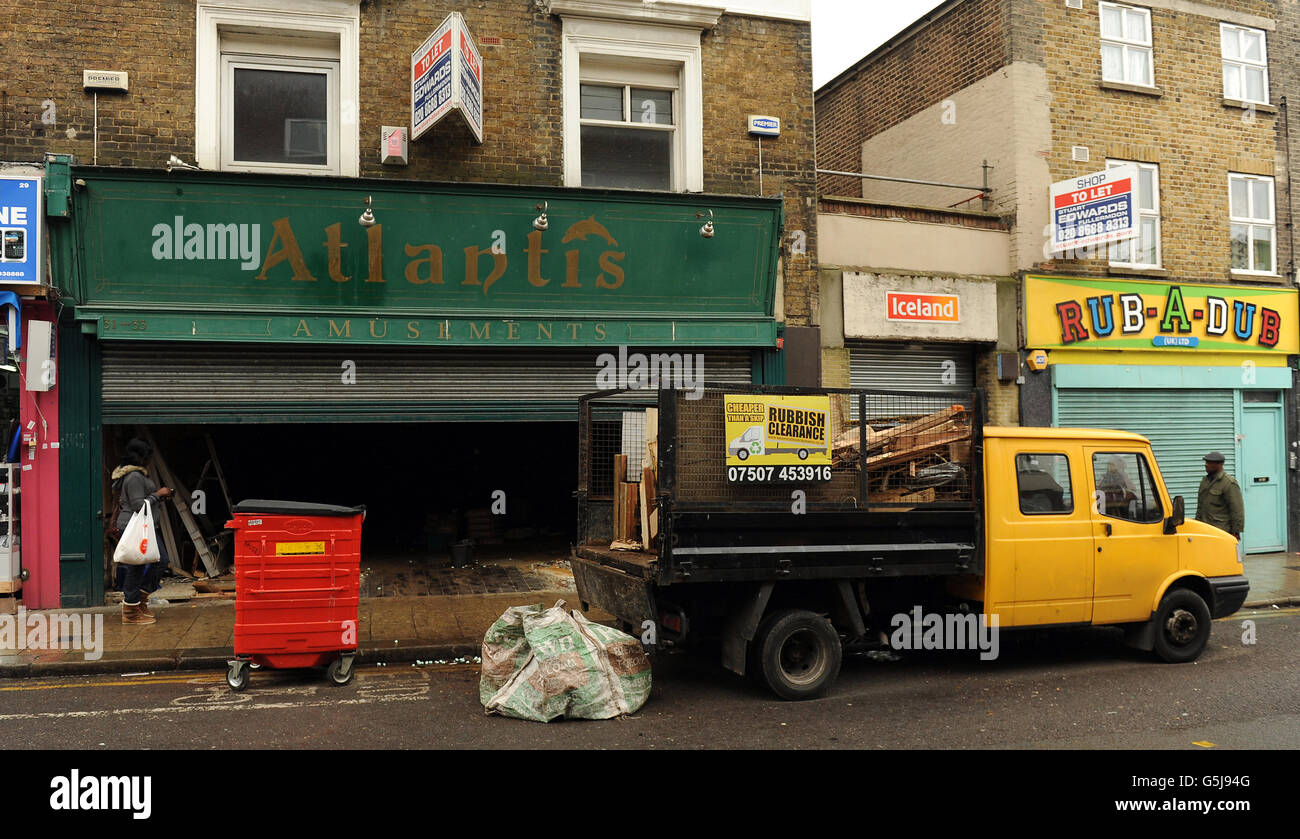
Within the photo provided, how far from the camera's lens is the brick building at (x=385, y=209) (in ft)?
33.3

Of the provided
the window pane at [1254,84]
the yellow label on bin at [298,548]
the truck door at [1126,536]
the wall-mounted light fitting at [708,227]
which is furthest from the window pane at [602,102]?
the window pane at [1254,84]

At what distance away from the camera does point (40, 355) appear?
9.73 m

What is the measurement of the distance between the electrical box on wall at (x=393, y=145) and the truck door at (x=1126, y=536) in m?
7.91

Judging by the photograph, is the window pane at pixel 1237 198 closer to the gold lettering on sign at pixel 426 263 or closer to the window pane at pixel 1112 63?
the window pane at pixel 1112 63

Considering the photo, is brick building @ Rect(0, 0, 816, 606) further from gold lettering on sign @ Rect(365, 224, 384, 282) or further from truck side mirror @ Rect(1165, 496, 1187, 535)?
truck side mirror @ Rect(1165, 496, 1187, 535)

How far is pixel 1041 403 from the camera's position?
13.8m

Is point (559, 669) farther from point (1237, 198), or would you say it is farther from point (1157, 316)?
point (1237, 198)

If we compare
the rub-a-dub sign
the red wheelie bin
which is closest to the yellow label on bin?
the red wheelie bin

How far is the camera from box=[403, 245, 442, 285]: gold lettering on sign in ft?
36.0

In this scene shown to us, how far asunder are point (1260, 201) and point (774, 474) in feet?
43.6
